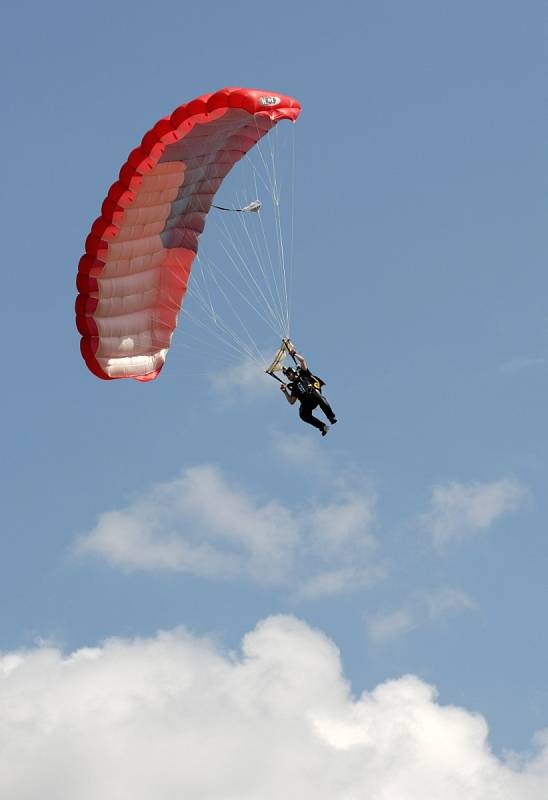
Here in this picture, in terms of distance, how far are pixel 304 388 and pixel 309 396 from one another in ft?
0.62

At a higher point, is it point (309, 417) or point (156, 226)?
point (156, 226)

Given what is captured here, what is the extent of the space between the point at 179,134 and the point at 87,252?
3422mm

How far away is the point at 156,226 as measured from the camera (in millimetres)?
40594

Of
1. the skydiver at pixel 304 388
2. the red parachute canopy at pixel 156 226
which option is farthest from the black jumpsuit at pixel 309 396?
the red parachute canopy at pixel 156 226

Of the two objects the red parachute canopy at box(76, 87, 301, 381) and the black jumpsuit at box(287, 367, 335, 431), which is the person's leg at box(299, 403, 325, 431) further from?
the red parachute canopy at box(76, 87, 301, 381)

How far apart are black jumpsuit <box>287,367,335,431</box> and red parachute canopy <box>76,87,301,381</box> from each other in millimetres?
4064

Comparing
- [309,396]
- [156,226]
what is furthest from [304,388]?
[156,226]

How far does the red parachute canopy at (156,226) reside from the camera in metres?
37.9

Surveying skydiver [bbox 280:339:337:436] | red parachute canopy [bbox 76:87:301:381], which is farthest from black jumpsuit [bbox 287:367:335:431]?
red parachute canopy [bbox 76:87:301:381]

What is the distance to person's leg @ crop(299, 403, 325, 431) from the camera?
39.3 meters

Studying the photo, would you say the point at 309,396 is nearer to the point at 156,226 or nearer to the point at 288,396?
the point at 288,396

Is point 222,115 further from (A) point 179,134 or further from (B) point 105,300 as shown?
(B) point 105,300

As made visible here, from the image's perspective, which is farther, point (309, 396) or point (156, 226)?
point (156, 226)

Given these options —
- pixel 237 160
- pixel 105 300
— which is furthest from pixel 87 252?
pixel 237 160
